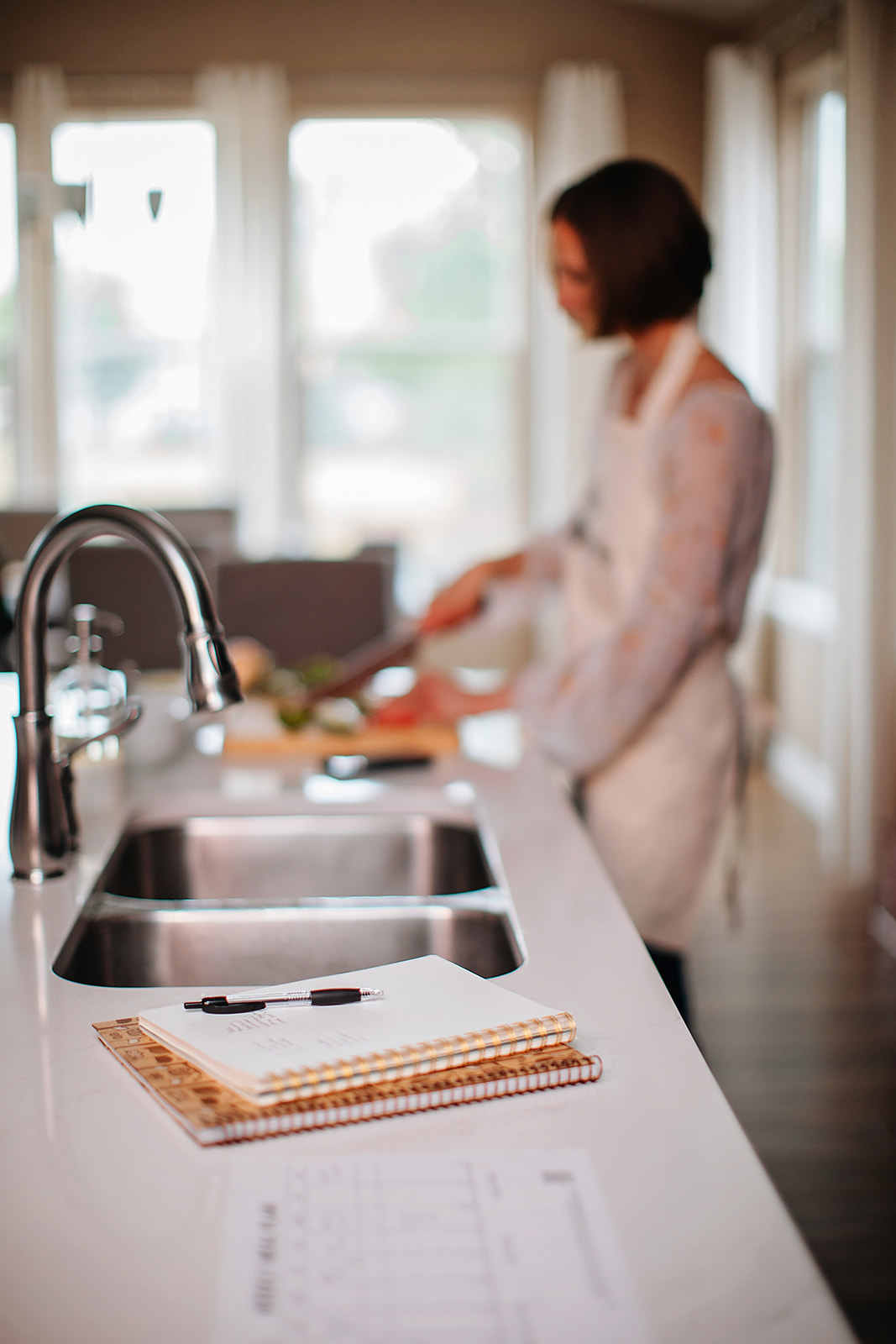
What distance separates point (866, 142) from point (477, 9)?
226 centimetres

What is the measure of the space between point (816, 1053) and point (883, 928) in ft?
2.51

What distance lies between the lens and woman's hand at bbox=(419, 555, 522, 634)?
2061 mm

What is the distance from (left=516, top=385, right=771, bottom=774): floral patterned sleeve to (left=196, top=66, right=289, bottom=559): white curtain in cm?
383

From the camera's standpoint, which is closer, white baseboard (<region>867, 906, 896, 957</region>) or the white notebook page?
the white notebook page

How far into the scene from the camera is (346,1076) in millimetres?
721

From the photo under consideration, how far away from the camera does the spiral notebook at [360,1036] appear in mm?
719

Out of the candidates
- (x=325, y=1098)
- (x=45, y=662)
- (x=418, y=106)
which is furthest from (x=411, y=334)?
Answer: (x=325, y=1098)

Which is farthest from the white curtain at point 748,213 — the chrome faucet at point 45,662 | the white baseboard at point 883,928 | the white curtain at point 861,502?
the chrome faucet at point 45,662

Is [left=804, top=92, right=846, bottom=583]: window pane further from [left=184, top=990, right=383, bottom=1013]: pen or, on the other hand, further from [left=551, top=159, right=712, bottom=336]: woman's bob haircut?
[left=184, top=990, right=383, bottom=1013]: pen

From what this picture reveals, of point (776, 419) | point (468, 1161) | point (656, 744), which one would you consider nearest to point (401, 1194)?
point (468, 1161)

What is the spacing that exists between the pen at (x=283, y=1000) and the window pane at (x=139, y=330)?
15.6ft

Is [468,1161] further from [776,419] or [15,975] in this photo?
[776,419]

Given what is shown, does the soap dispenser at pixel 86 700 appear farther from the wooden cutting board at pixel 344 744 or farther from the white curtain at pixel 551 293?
the white curtain at pixel 551 293

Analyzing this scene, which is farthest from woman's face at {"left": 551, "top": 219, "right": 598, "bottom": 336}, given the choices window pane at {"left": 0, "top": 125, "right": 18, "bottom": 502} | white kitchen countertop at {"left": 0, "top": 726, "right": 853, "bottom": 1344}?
window pane at {"left": 0, "top": 125, "right": 18, "bottom": 502}
